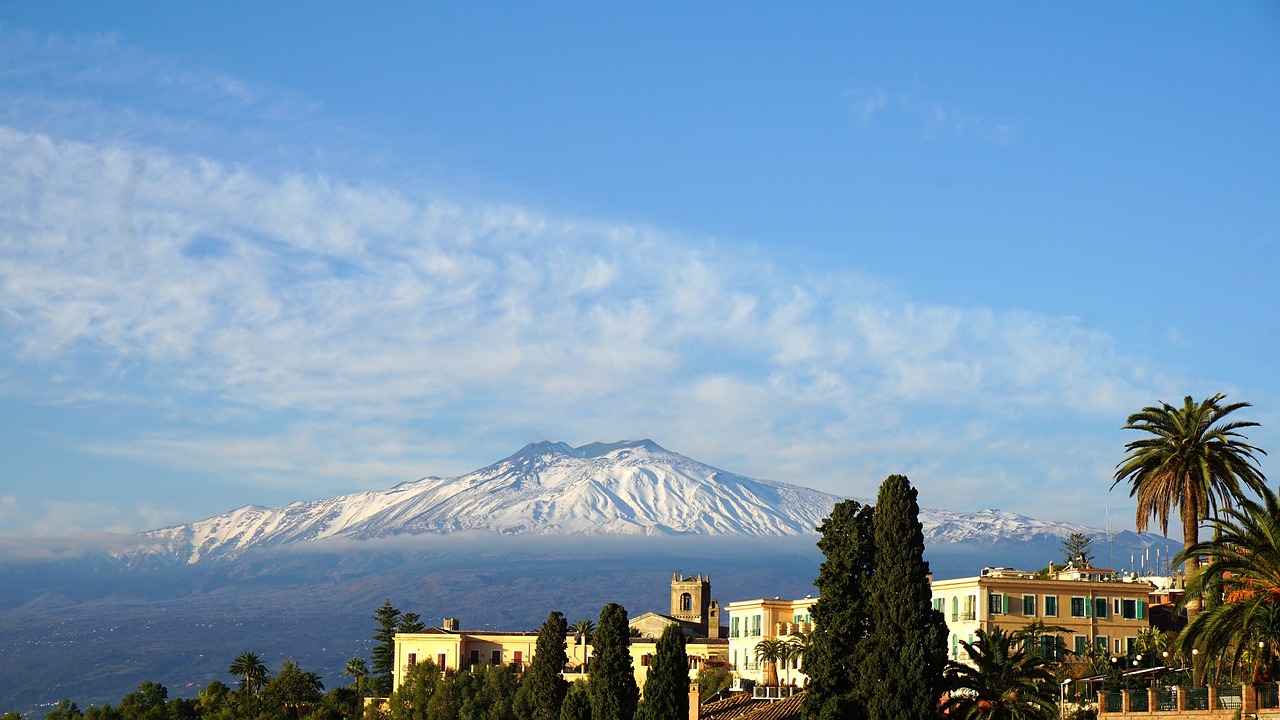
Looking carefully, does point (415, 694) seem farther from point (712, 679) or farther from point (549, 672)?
point (549, 672)

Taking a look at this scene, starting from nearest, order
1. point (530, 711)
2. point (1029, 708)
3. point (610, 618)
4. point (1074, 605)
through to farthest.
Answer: point (1029, 708), point (610, 618), point (1074, 605), point (530, 711)

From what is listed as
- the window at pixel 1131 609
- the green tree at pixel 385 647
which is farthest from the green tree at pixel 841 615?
the green tree at pixel 385 647

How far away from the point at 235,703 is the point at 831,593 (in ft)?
334

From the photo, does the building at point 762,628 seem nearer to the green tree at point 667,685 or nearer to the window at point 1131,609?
the window at point 1131,609

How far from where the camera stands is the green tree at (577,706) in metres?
76.5

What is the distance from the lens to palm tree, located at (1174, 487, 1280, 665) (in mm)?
51094

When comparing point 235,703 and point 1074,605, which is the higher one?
point 1074,605

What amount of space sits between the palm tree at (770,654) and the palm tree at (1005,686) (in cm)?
3377

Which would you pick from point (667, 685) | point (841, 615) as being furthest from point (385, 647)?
point (841, 615)

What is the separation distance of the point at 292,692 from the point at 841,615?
10315cm

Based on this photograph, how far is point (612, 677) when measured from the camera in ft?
248

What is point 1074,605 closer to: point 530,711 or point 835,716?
point 835,716

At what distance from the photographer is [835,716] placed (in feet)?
202

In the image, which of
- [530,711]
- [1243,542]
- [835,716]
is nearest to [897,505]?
[835,716]
